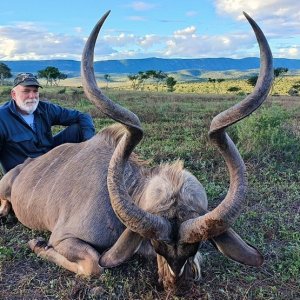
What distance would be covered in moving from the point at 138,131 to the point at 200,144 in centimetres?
571

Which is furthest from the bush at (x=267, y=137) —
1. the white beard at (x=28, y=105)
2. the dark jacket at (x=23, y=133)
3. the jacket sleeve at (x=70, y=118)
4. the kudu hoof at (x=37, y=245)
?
the kudu hoof at (x=37, y=245)

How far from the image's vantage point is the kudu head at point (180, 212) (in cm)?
361

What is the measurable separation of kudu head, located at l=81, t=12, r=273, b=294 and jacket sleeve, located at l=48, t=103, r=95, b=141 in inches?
137

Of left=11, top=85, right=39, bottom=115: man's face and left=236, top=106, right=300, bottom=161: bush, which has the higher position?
left=11, top=85, right=39, bottom=115: man's face

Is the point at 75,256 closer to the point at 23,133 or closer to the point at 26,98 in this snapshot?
the point at 23,133

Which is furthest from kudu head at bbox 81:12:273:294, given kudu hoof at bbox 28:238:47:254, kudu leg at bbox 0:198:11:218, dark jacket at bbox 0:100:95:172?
dark jacket at bbox 0:100:95:172

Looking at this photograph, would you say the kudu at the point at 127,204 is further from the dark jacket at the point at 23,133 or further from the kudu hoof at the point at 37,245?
the dark jacket at the point at 23,133

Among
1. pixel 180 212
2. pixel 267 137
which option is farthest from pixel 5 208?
pixel 267 137

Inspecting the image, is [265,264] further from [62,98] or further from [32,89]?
[62,98]

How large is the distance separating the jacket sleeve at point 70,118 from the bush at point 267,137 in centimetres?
286

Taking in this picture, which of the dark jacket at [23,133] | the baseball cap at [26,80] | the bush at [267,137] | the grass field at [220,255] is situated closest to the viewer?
the grass field at [220,255]

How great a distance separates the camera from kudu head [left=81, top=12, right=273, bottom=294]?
11.8 ft

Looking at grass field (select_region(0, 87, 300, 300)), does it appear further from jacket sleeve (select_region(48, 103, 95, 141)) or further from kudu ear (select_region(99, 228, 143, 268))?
jacket sleeve (select_region(48, 103, 95, 141))

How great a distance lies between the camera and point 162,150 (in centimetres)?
938
